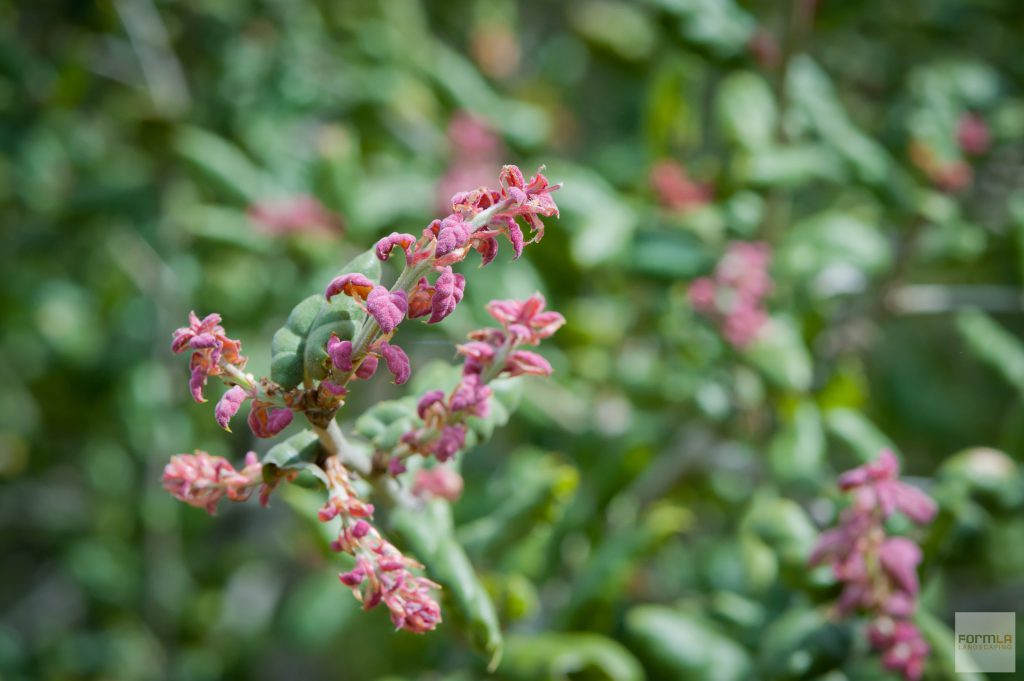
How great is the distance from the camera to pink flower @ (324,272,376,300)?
0.96 metres

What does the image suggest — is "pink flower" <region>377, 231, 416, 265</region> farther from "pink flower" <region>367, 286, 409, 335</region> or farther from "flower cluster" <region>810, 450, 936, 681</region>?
"flower cluster" <region>810, 450, 936, 681</region>

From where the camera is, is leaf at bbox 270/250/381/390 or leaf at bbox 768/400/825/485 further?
leaf at bbox 768/400/825/485

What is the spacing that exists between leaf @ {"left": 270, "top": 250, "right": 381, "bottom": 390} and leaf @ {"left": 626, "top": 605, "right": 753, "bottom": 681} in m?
0.89

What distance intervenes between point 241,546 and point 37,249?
41.9 inches

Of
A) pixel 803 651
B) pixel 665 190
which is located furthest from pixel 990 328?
pixel 803 651

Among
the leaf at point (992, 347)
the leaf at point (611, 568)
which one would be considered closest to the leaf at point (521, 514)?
the leaf at point (611, 568)

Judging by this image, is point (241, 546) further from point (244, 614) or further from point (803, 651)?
point (803, 651)

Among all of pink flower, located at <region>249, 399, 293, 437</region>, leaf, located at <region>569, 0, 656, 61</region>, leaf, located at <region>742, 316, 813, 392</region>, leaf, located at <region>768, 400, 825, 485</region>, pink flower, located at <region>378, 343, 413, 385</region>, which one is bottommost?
pink flower, located at <region>249, 399, 293, 437</region>

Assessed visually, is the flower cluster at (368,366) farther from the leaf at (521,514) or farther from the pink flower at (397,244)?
the leaf at (521,514)

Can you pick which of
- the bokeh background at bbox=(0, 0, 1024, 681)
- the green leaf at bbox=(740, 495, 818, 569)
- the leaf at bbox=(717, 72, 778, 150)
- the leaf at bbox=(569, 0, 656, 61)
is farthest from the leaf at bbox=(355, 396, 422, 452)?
the leaf at bbox=(569, 0, 656, 61)

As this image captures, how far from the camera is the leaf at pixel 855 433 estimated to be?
1.92m

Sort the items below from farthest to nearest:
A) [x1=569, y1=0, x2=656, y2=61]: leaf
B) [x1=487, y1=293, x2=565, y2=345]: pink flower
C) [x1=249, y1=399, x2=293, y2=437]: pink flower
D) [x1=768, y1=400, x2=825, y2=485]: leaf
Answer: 1. [x1=569, y1=0, x2=656, y2=61]: leaf
2. [x1=768, y1=400, x2=825, y2=485]: leaf
3. [x1=487, y1=293, x2=565, y2=345]: pink flower
4. [x1=249, y1=399, x2=293, y2=437]: pink flower

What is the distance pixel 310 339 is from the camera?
0.99 m

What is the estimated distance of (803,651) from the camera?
140cm
